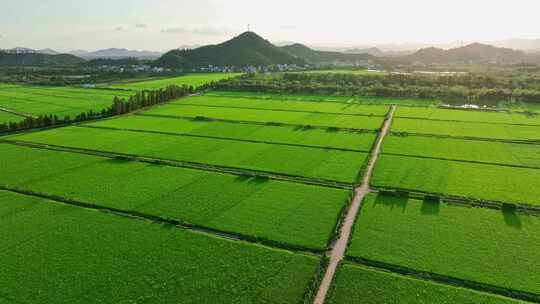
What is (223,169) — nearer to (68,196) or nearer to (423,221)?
(68,196)

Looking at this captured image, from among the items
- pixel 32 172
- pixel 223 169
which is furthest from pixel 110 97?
pixel 223 169

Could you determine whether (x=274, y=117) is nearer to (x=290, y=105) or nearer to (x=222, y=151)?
(x=290, y=105)

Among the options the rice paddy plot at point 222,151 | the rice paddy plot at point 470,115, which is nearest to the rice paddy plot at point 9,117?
the rice paddy plot at point 222,151

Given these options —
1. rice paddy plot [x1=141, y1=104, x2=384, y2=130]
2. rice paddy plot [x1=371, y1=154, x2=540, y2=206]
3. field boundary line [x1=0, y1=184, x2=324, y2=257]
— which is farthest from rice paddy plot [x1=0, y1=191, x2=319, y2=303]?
rice paddy plot [x1=141, y1=104, x2=384, y2=130]

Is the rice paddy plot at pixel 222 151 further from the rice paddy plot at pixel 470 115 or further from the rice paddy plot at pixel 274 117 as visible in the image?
the rice paddy plot at pixel 470 115

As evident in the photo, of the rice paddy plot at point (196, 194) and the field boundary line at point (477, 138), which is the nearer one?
the rice paddy plot at point (196, 194)

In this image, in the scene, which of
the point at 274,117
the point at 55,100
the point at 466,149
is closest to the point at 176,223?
the point at 466,149
